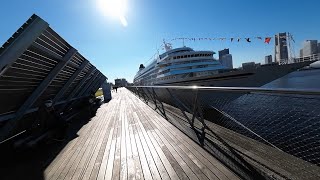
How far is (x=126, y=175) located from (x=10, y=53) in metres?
3.17

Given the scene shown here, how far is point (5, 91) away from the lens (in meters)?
5.20

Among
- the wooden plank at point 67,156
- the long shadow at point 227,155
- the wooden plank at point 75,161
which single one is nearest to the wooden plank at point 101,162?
the wooden plank at point 75,161

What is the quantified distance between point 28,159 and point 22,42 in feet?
8.21

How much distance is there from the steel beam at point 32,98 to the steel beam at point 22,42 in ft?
7.09

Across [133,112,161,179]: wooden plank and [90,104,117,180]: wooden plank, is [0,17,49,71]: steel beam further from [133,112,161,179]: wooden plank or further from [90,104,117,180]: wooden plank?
[133,112,161,179]: wooden plank

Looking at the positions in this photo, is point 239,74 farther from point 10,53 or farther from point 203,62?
point 203,62

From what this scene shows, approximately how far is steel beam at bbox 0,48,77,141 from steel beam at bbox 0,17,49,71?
85.0 inches

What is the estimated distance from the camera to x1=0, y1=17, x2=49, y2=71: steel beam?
4.16 m

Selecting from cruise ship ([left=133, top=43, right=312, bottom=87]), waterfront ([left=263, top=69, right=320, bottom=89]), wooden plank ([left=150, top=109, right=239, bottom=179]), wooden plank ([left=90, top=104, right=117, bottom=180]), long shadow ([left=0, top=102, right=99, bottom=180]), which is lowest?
waterfront ([left=263, top=69, right=320, bottom=89])

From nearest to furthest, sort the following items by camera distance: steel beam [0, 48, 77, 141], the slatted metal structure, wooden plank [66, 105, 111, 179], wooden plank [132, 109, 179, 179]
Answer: wooden plank [132, 109, 179, 179] < wooden plank [66, 105, 111, 179] < the slatted metal structure < steel beam [0, 48, 77, 141]

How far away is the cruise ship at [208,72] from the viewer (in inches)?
517

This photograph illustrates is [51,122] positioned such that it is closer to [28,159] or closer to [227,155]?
[28,159]

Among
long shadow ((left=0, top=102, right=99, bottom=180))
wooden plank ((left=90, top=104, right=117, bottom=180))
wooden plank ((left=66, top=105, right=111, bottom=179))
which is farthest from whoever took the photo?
long shadow ((left=0, top=102, right=99, bottom=180))

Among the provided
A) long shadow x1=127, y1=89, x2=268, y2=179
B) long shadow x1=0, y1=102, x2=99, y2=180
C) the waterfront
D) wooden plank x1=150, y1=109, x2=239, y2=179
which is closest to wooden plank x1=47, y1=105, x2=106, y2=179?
long shadow x1=0, y1=102, x2=99, y2=180
